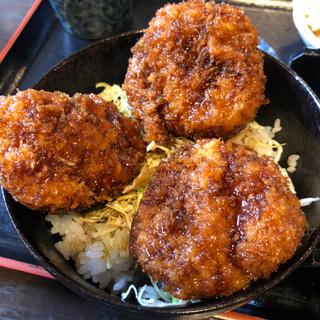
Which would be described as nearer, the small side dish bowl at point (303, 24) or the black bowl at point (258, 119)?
the black bowl at point (258, 119)

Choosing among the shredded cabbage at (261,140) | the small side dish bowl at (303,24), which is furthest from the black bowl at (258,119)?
the small side dish bowl at (303,24)

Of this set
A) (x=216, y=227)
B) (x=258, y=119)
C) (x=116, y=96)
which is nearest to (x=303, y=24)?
(x=258, y=119)

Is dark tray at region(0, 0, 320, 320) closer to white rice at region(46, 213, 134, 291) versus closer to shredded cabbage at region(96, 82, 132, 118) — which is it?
white rice at region(46, 213, 134, 291)

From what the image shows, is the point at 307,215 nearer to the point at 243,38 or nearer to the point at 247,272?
the point at 247,272

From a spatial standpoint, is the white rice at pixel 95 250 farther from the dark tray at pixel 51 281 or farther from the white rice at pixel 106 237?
the dark tray at pixel 51 281

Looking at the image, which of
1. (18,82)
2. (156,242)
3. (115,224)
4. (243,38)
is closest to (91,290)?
(156,242)

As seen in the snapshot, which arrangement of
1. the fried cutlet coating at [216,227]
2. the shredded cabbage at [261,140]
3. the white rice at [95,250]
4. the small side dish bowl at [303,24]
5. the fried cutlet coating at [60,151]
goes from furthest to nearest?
the small side dish bowl at [303,24], the shredded cabbage at [261,140], the white rice at [95,250], the fried cutlet coating at [60,151], the fried cutlet coating at [216,227]

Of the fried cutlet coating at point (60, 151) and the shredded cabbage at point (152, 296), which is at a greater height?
the fried cutlet coating at point (60, 151)
